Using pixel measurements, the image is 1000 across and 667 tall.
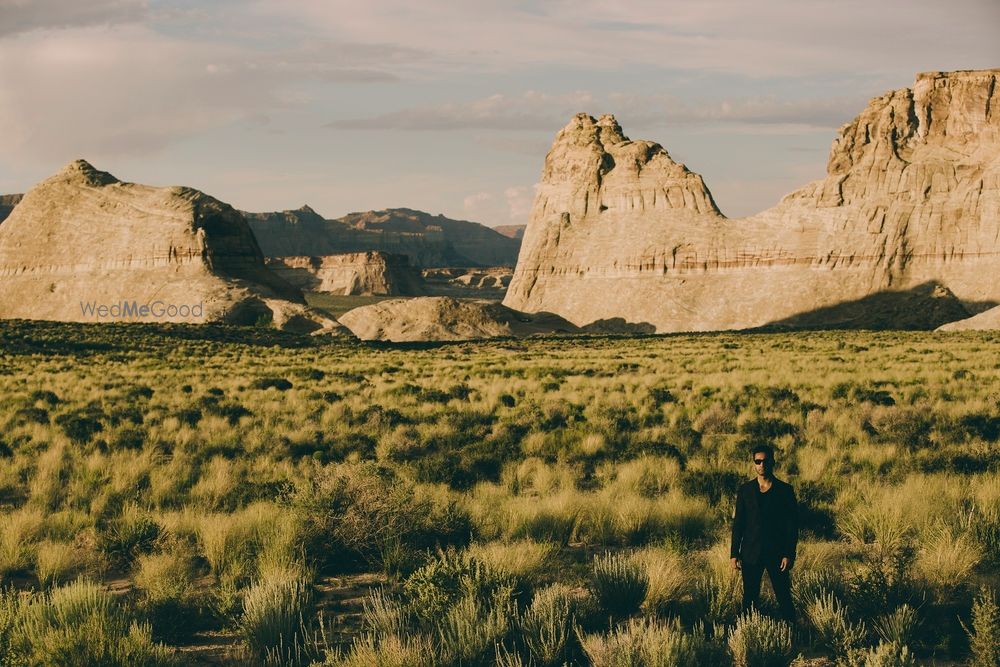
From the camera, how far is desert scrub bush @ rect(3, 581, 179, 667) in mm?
6238

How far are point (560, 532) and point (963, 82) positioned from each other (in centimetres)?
9204

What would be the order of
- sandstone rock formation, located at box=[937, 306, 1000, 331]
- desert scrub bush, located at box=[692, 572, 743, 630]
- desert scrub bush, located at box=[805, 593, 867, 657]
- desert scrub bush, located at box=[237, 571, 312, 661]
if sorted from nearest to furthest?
desert scrub bush, located at box=[805, 593, 867, 657]
desert scrub bush, located at box=[237, 571, 312, 661]
desert scrub bush, located at box=[692, 572, 743, 630]
sandstone rock formation, located at box=[937, 306, 1000, 331]

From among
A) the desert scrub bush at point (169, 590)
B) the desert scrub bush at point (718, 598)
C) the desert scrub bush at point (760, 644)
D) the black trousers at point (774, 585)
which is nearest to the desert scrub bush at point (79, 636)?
the desert scrub bush at point (169, 590)

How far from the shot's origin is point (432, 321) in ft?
249

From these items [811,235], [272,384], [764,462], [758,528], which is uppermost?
[811,235]

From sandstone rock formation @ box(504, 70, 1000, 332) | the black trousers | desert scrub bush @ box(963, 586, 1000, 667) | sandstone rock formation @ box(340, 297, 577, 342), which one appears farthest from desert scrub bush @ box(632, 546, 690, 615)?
sandstone rock formation @ box(504, 70, 1000, 332)

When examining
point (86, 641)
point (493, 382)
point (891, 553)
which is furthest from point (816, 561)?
point (493, 382)

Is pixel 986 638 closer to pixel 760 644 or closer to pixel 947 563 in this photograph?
pixel 760 644

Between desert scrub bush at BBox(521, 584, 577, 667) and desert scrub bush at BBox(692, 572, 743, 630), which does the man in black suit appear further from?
desert scrub bush at BBox(521, 584, 577, 667)

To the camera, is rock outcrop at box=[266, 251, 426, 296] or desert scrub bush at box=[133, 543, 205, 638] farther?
rock outcrop at box=[266, 251, 426, 296]

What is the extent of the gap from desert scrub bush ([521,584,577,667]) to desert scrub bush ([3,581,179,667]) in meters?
2.62

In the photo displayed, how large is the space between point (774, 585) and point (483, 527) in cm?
395

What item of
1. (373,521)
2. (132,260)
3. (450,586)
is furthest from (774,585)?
(132,260)

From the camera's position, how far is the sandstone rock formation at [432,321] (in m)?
74.0
